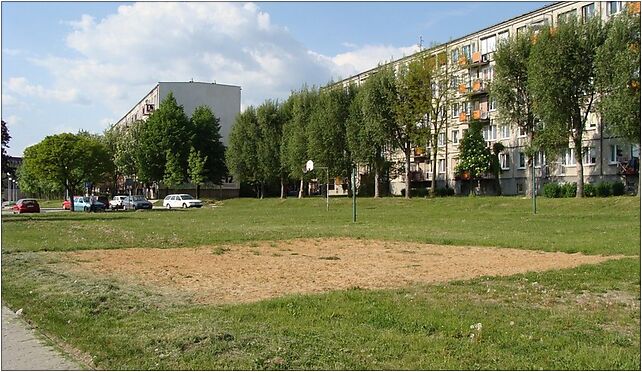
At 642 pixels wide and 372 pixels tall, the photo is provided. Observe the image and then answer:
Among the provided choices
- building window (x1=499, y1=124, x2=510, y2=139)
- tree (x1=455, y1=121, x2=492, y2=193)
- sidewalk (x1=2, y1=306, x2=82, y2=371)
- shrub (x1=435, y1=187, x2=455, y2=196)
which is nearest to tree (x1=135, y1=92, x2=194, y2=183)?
shrub (x1=435, y1=187, x2=455, y2=196)

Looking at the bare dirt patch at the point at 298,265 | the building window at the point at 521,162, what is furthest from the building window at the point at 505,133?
the bare dirt patch at the point at 298,265

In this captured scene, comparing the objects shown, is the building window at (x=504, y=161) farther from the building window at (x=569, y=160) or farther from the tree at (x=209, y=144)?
the tree at (x=209, y=144)

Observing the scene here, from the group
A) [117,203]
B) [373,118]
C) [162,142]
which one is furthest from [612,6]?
[162,142]

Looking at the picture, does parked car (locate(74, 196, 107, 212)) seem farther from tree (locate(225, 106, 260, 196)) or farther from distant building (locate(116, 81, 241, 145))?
distant building (locate(116, 81, 241, 145))

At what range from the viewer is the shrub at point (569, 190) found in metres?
52.5

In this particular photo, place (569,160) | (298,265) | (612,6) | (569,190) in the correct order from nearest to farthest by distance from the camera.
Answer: (298,265), (569,190), (612,6), (569,160)

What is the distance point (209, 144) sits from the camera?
91000 millimetres

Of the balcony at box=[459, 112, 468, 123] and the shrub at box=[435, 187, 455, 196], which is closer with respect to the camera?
the shrub at box=[435, 187, 455, 196]

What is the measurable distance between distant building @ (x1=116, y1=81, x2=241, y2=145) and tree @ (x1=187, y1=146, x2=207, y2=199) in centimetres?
2357

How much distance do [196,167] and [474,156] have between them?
35969mm

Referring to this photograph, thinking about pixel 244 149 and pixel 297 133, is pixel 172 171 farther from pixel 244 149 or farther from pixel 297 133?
pixel 297 133

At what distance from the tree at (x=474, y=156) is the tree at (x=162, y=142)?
3771cm

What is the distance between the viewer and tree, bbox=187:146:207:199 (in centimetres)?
8400

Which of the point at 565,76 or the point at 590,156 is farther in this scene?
the point at 590,156
